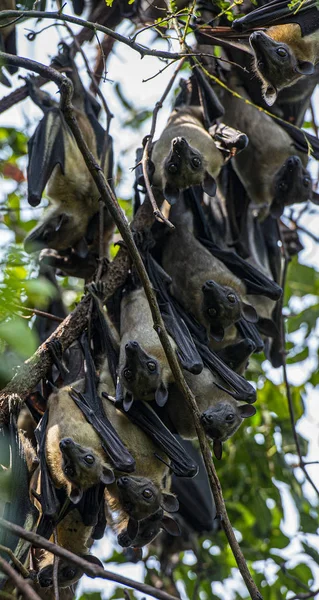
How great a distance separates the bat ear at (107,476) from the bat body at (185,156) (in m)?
1.69

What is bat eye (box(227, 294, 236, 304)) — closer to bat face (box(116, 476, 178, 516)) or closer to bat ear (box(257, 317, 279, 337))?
bat ear (box(257, 317, 279, 337))

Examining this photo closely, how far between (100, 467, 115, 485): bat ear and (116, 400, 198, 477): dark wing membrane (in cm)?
33

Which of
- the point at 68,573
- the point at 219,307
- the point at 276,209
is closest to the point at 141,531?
the point at 68,573

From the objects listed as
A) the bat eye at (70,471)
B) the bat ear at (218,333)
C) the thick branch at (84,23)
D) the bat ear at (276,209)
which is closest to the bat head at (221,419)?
the bat ear at (218,333)

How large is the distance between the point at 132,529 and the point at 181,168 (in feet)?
7.00

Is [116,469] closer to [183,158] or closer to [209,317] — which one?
[209,317]

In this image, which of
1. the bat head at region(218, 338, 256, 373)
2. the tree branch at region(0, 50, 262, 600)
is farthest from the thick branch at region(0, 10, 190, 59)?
the bat head at region(218, 338, 256, 373)

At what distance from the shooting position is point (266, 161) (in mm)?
5883

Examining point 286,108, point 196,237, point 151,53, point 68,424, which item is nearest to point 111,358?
point 68,424

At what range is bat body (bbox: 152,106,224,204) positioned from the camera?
4957 millimetres

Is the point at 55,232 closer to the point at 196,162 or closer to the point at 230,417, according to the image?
the point at 196,162

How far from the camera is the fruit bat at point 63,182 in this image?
18.3 ft

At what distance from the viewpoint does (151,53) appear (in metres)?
4.22

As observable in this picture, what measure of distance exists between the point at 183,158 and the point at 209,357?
1212 mm
